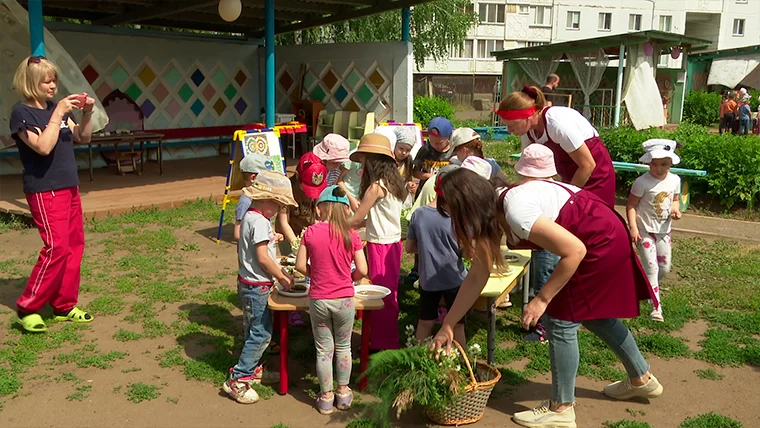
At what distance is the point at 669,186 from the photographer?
4930 millimetres

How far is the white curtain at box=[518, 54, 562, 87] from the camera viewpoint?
2153cm

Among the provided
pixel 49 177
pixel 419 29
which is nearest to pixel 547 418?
pixel 49 177

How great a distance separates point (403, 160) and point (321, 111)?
7.26 m

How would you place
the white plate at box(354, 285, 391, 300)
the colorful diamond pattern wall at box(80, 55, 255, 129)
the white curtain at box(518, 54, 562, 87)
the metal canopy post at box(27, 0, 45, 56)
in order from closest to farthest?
the white plate at box(354, 285, 391, 300) < the metal canopy post at box(27, 0, 45, 56) < the colorful diamond pattern wall at box(80, 55, 255, 129) < the white curtain at box(518, 54, 562, 87)

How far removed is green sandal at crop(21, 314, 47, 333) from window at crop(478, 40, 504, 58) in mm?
42159

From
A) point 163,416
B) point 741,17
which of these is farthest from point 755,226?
point 741,17

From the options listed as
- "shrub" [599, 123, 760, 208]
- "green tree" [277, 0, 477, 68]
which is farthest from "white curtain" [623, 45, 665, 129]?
"shrub" [599, 123, 760, 208]

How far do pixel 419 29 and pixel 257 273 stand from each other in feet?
73.0

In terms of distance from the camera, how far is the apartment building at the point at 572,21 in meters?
43.7

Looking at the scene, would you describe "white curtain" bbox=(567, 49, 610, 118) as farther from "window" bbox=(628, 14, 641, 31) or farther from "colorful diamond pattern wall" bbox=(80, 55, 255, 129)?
"window" bbox=(628, 14, 641, 31)

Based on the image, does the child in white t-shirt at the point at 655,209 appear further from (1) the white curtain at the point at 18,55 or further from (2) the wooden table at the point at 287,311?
(1) the white curtain at the point at 18,55

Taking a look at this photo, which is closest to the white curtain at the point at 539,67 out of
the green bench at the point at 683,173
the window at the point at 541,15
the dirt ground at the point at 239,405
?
the green bench at the point at 683,173

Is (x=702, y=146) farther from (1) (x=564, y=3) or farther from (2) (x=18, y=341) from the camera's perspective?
(1) (x=564, y=3)

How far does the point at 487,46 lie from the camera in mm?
44500
